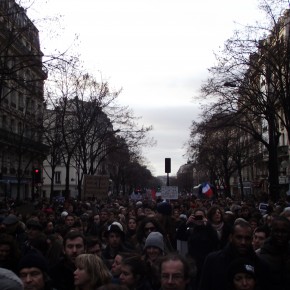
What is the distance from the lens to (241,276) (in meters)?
4.66

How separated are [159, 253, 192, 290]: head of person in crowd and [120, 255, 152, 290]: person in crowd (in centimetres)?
40

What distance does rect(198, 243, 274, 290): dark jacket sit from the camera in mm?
5306

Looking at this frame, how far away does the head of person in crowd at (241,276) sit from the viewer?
Answer: 4.63 meters

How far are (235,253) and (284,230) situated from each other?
77 centimetres

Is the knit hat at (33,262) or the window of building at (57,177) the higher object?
the window of building at (57,177)

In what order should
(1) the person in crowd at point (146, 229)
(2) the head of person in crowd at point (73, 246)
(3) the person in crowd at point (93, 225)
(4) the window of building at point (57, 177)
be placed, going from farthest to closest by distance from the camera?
1. (4) the window of building at point (57, 177)
2. (3) the person in crowd at point (93, 225)
3. (1) the person in crowd at point (146, 229)
4. (2) the head of person in crowd at point (73, 246)

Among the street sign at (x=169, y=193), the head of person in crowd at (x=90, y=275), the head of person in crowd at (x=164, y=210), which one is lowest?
the head of person in crowd at (x=90, y=275)

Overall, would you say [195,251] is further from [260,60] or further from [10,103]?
[10,103]

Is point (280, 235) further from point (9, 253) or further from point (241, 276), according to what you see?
point (9, 253)

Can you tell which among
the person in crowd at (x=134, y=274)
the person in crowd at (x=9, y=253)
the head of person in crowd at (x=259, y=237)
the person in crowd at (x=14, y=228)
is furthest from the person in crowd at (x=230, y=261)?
the person in crowd at (x=14, y=228)

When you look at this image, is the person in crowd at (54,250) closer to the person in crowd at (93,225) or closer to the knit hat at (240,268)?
the knit hat at (240,268)

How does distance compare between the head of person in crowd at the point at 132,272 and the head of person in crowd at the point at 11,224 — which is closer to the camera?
the head of person in crowd at the point at 132,272

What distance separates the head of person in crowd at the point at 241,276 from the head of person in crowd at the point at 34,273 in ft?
5.55

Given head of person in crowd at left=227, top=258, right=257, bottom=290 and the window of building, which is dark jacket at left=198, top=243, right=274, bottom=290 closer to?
head of person in crowd at left=227, top=258, right=257, bottom=290
